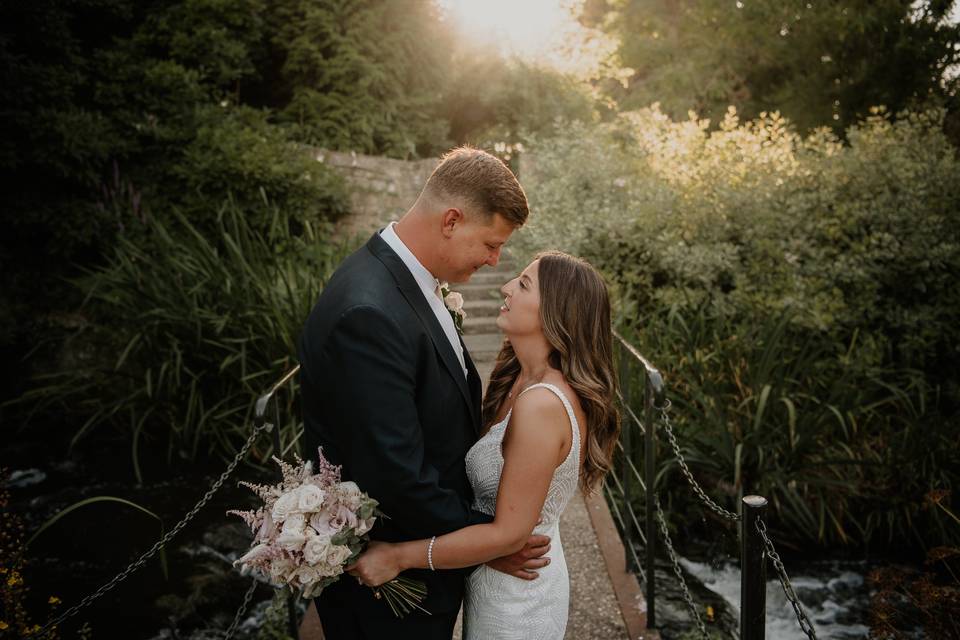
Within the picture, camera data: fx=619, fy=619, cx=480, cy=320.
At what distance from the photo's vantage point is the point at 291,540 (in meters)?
1.47

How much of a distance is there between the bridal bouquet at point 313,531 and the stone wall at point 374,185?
7.20 meters

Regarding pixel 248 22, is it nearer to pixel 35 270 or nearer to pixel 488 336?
pixel 35 270

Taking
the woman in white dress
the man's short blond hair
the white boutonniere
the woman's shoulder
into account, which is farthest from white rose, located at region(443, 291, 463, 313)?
the woman's shoulder

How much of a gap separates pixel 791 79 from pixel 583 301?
13.1 m

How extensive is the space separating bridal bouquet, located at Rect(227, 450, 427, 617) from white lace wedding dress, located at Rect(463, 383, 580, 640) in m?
0.44

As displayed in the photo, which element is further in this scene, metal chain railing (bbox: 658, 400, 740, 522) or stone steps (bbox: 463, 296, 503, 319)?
stone steps (bbox: 463, 296, 503, 319)

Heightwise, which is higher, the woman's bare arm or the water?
the woman's bare arm

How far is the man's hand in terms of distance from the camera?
6.16 feet

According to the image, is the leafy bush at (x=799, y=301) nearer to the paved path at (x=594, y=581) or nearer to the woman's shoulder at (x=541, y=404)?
the paved path at (x=594, y=581)

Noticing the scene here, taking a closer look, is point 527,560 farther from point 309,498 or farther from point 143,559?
point 143,559

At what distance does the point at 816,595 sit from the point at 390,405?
167 inches

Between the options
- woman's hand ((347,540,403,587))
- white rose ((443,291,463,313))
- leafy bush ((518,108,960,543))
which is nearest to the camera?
woman's hand ((347,540,403,587))

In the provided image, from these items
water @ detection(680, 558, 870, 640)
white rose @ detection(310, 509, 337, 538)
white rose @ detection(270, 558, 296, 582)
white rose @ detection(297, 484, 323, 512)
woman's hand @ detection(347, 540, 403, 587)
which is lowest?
water @ detection(680, 558, 870, 640)

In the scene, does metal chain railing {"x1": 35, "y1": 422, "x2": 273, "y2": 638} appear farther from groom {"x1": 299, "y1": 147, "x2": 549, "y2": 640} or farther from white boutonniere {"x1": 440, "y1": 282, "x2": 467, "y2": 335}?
white boutonniere {"x1": 440, "y1": 282, "x2": 467, "y2": 335}
